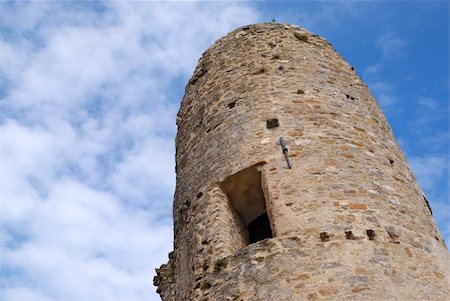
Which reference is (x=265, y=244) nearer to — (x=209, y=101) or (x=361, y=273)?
(x=361, y=273)

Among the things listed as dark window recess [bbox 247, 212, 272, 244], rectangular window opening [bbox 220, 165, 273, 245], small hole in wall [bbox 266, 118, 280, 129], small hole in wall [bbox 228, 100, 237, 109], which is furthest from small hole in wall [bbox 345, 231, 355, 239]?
small hole in wall [bbox 228, 100, 237, 109]

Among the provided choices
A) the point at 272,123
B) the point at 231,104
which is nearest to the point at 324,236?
the point at 272,123

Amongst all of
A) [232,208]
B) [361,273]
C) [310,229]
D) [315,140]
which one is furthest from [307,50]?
[361,273]

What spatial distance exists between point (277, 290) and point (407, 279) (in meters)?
1.15

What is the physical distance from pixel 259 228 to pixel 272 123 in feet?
4.04

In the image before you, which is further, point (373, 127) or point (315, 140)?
point (373, 127)

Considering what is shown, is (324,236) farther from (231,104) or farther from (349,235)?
(231,104)

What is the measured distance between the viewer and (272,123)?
261 inches

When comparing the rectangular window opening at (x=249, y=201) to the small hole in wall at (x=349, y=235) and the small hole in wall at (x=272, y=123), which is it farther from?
the small hole in wall at (x=349, y=235)

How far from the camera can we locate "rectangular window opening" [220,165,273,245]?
6348 mm

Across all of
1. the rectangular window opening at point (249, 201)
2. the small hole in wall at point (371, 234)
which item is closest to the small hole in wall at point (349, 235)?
the small hole in wall at point (371, 234)

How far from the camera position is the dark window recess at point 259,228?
6.68m

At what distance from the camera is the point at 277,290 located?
16.6 feet

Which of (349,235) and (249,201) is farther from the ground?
(249,201)
